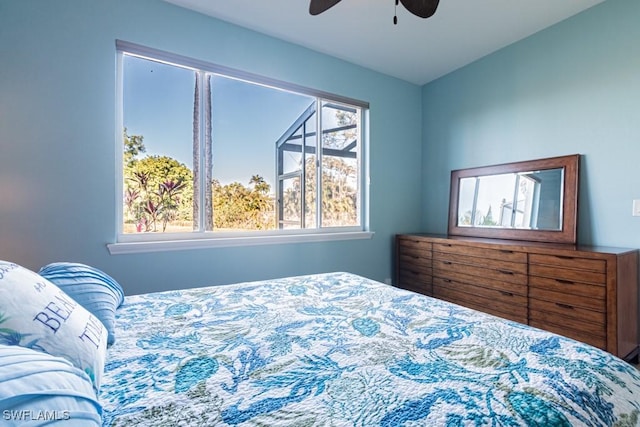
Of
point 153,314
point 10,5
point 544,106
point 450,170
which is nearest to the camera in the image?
A: point 153,314

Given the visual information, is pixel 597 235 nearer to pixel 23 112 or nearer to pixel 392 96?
pixel 392 96

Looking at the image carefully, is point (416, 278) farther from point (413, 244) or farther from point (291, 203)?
point (291, 203)

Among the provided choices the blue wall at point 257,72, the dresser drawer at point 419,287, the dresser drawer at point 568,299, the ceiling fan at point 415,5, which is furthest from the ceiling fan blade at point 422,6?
the dresser drawer at point 419,287

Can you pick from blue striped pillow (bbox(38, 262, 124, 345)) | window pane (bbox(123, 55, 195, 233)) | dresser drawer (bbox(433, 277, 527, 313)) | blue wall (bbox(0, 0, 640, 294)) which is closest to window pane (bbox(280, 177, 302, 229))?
blue wall (bbox(0, 0, 640, 294))

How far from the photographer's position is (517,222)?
271 centimetres

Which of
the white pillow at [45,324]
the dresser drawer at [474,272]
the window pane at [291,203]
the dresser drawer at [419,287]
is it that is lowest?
the dresser drawer at [419,287]

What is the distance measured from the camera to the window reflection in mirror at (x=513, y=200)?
2.53 meters

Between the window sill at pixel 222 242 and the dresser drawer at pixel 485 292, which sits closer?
the window sill at pixel 222 242

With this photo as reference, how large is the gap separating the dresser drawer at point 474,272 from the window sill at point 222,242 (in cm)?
77

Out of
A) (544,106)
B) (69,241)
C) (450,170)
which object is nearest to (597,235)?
(544,106)

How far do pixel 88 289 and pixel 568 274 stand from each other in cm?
276

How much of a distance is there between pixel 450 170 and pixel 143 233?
307cm

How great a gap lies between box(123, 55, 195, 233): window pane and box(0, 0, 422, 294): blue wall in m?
0.14

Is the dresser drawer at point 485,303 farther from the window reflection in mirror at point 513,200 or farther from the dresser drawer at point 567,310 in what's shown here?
the window reflection in mirror at point 513,200
